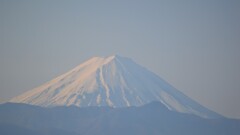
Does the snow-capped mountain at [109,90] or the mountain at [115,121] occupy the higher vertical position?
the snow-capped mountain at [109,90]

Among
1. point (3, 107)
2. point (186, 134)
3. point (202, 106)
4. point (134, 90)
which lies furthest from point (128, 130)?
point (202, 106)

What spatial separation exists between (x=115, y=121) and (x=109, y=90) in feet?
101

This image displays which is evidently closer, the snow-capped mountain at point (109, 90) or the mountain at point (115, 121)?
the mountain at point (115, 121)

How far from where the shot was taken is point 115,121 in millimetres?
116375

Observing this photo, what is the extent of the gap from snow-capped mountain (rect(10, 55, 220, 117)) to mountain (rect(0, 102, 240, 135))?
15.5 m

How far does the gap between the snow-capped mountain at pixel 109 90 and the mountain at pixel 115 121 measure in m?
Result: 15.5

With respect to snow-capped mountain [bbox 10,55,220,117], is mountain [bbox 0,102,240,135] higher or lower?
lower

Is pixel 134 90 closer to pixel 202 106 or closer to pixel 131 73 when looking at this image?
pixel 131 73

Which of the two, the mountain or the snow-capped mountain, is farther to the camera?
the snow-capped mountain

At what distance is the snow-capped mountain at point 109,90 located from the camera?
5600 inches

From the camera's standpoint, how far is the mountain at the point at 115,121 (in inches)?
4400

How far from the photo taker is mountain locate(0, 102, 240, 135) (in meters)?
112

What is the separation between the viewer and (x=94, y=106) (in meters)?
128

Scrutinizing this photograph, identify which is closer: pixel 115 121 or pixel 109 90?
pixel 115 121
